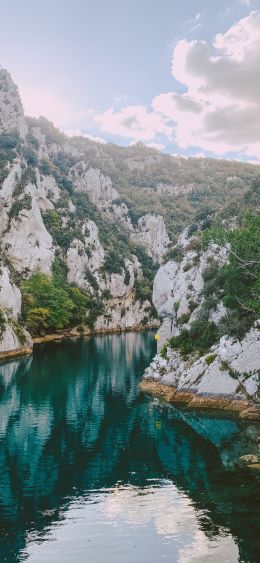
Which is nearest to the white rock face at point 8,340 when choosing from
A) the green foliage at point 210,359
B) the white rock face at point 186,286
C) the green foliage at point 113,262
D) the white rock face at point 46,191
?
the white rock face at point 186,286

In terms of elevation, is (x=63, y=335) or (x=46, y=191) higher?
(x=46, y=191)

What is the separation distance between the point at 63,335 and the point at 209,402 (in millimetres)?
69029

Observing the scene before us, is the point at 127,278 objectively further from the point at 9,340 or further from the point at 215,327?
the point at 215,327

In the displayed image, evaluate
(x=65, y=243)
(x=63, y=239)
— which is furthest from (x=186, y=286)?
(x=63, y=239)

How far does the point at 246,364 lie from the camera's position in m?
39.9

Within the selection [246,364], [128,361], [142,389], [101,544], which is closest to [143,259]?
[128,361]

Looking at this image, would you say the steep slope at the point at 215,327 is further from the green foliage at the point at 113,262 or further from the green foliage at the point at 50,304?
the green foliage at the point at 113,262

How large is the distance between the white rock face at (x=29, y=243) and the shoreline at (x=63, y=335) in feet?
53.7

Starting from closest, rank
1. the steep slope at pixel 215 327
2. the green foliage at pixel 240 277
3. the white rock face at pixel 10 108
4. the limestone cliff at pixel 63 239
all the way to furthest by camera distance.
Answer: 1. the green foliage at pixel 240 277
2. the steep slope at pixel 215 327
3. the limestone cliff at pixel 63 239
4. the white rock face at pixel 10 108

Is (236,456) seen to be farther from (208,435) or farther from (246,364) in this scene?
(246,364)

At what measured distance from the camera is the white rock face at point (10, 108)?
5940 inches

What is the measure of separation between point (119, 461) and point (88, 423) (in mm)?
9432

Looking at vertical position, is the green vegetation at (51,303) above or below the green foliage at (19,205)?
below

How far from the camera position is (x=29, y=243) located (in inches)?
4446
